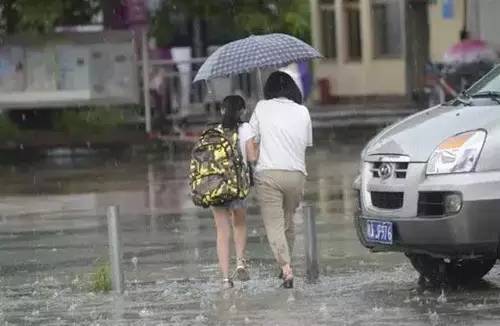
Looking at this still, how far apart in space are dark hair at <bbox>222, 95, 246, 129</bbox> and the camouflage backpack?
4.7 inches

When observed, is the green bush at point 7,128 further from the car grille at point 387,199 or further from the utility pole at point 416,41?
the car grille at point 387,199

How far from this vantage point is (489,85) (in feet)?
35.5

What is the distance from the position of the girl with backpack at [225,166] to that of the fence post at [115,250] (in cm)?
67

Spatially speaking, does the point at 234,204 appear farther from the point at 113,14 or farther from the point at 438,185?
the point at 113,14

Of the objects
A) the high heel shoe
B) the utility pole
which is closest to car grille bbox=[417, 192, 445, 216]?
the high heel shoe

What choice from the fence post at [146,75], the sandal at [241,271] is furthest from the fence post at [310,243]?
the fence post at [146,75]

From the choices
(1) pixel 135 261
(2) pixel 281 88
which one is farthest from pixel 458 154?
(1) pixel 135 261

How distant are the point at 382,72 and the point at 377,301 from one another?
99.9 feet

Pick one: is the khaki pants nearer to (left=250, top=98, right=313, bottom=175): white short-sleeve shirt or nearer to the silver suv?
(left=250, top=98, right=313, bottom=175): white short-sleeve shirt

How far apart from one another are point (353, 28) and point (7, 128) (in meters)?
17.3

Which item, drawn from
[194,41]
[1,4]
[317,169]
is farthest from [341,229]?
[194,41]

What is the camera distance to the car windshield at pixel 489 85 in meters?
10.7

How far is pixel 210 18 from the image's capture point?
26938 millimetres

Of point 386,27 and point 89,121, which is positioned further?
point 386,27
